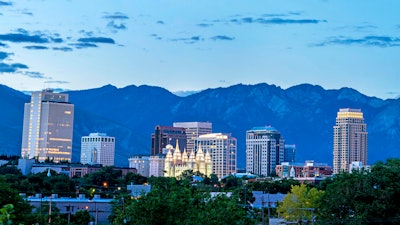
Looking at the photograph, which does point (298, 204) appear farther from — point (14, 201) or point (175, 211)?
point (175, 211)

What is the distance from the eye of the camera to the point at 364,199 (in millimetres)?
64125

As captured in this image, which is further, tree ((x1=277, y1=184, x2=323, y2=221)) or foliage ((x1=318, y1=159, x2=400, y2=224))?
tree ((x1=277, y1=184, x2=323, y2=221))

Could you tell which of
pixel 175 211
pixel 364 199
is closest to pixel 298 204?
pixel 364 199

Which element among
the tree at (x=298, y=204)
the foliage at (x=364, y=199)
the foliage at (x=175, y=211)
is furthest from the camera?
the tree at (x=298, y=204)

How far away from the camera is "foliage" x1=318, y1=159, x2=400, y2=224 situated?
6234 cm

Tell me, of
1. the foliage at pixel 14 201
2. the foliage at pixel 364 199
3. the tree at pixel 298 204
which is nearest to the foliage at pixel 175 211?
the foliage at pixel 14 201

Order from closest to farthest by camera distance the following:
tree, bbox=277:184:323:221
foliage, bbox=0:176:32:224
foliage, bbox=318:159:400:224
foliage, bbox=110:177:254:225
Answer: foliage, bbox=110:177:254:225
foliage, bbox=0:176:32:224
foliage, bbox=318:159:400:224
tree, bbox=277:184:323:221

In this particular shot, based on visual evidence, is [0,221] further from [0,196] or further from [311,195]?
[311,195]

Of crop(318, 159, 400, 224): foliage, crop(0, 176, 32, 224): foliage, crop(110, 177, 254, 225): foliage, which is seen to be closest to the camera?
crop(110, 177, 254, 225): foliage

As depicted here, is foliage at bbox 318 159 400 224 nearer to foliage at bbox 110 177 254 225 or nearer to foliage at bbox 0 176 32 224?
foliage at bbox 110 177 254 225

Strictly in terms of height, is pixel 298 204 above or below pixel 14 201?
above

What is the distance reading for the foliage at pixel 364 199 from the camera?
62.3m

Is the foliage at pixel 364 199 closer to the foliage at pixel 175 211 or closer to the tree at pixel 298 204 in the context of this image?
the foliage at pixel 175 211

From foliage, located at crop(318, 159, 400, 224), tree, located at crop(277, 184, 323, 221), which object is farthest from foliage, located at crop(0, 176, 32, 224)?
tree, located at crop(277, 184, 323, 221)
